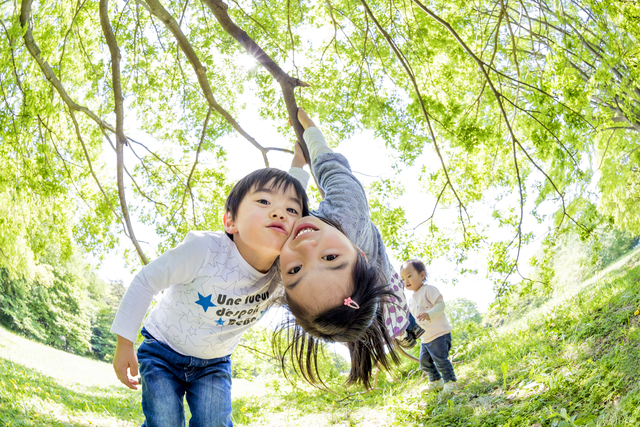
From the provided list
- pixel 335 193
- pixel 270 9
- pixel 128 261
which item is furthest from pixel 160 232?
pixel 335 193

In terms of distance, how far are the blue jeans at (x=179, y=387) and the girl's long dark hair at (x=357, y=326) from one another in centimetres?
38

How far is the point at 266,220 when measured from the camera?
6.79ft

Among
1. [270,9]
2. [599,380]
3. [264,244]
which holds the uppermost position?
[270,9]

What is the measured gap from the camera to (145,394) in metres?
2.10

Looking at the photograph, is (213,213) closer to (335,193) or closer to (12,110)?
(12,110)

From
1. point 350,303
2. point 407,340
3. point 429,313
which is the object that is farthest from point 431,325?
point 350,303

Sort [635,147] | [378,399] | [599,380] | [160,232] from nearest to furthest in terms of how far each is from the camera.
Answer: [599,380] → [378,399] → [160,232] → [635,147]

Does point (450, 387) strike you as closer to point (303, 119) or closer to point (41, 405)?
point (303, 119)

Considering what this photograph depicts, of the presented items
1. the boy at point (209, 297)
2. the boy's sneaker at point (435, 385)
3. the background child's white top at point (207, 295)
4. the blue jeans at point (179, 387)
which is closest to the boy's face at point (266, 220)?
the boy at point (209, 297)

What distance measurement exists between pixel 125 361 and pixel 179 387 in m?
0.43

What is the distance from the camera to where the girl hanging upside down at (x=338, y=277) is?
1.90 meters

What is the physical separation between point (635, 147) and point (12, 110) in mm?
9243

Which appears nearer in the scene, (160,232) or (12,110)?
(12,110)

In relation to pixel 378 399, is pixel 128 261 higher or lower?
higher
